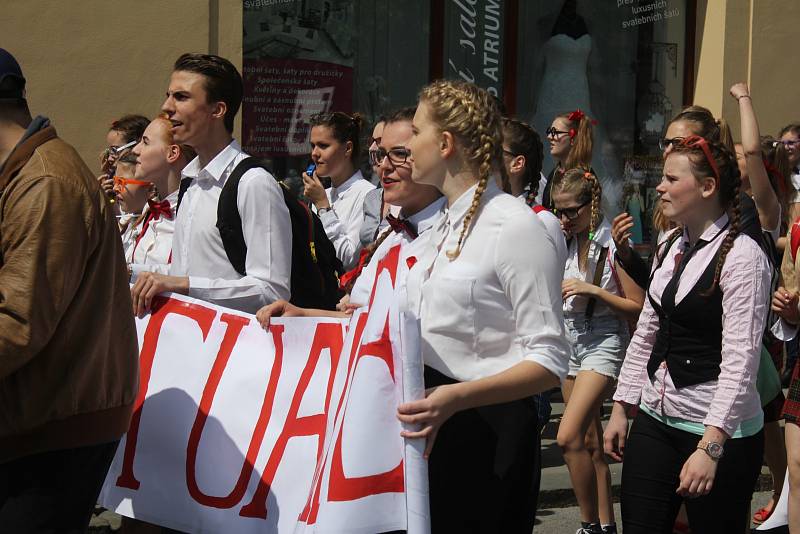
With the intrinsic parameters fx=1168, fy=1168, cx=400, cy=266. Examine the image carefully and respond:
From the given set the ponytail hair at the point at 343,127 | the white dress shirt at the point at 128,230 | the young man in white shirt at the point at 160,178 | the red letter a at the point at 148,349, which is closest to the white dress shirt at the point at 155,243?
the young man in white shirt at the point at 160,178

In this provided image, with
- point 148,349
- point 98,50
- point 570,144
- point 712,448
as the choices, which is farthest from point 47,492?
point 98,50

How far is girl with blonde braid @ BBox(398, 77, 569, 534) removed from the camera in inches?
130

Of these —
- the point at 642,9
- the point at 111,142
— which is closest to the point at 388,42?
the point at 642,9

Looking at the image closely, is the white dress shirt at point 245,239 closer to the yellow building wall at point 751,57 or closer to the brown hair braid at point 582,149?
the brown hair braid at point 582,149

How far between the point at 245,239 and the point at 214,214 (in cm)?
19

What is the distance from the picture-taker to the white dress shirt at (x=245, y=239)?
4574mm

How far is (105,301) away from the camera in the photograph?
11.2ft

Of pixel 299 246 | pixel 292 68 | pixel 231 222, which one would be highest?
pixel 292 68

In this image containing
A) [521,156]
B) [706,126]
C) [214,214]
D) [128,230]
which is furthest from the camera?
[128,230]

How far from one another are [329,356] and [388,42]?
7191mm

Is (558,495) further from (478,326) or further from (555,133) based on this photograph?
(478,326)

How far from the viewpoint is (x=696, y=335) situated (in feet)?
14.5

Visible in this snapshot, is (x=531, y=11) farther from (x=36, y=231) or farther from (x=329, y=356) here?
(x=36, y=231)

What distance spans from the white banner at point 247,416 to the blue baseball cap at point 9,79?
1219mm
